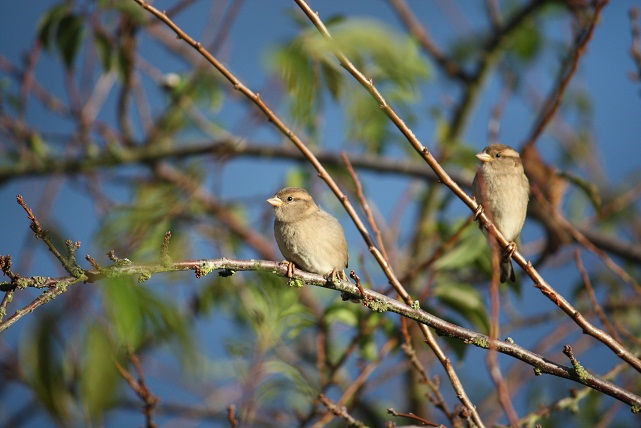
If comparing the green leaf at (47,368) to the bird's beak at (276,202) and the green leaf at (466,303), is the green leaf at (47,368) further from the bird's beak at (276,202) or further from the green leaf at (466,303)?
the bird's beak at (276,202)

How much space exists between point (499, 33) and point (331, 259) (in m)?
3.36

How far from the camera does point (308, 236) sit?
3.76m

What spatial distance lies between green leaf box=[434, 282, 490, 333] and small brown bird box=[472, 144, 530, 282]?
43 cm

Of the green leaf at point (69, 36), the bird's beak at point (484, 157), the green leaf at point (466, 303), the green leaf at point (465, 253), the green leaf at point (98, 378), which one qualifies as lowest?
the green leaf at point (98, 378)

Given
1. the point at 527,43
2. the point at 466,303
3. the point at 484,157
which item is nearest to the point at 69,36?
the point at 484,157

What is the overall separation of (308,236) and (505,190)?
1.16 metres

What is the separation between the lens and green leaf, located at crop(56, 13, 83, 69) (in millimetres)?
3393

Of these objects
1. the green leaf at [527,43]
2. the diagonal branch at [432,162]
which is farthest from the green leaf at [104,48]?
the green leaf at [527,43]

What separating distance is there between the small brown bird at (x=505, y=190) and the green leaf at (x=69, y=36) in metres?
2.25

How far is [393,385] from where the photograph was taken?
6.24m

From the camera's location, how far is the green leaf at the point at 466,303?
3172 mm

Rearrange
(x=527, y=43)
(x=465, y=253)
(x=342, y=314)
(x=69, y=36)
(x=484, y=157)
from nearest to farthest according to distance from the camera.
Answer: (x=342, y=314) → (x=465, y=253) → (x=69, y=36) → (x=484, y=157) → (x=527, y=43)

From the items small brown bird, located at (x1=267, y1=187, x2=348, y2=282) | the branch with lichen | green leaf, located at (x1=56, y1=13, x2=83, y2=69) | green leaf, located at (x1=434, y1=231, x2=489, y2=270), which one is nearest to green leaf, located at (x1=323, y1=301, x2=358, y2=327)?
small brown bird, located at (x1=267, y1=187, x2=348, y2=282)

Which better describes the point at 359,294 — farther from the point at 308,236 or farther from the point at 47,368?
the point at 308,236
